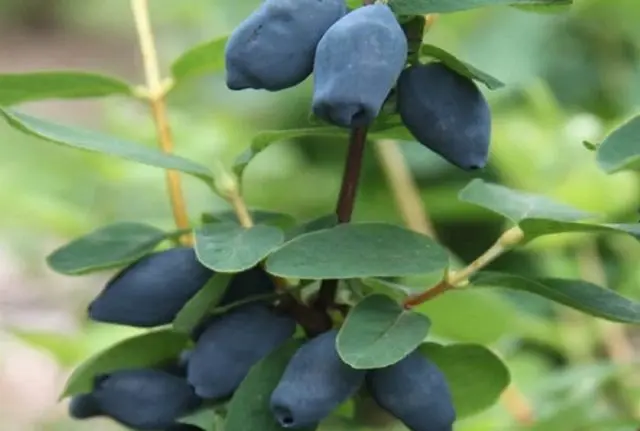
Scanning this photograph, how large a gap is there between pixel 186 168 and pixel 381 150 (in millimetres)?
670

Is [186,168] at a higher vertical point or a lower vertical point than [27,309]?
higher

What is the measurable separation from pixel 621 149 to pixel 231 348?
17 centimetres

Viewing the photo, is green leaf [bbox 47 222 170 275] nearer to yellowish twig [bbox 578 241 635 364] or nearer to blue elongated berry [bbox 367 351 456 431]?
blue elongated berry [bbox 367 351 456 431]

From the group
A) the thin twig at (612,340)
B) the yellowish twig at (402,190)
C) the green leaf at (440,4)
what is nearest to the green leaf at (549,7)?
the green leaf at (440,4)

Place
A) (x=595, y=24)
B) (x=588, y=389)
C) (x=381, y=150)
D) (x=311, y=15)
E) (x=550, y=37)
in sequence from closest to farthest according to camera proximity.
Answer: (x=311, y=15), (x=588, y=389), (x=381, y=150), (x=595, y=24), (x=550, y=37)

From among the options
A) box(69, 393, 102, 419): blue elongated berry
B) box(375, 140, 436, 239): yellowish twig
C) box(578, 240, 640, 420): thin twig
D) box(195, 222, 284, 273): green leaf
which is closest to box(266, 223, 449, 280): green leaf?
box(195, 222, 284, 273): green leaf

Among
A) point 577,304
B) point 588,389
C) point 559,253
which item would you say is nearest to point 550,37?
point 559,253

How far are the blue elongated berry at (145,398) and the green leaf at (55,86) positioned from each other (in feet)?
0.46

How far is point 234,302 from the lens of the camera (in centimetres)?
49

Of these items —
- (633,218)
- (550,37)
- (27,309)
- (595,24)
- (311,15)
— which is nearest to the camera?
(311,15)

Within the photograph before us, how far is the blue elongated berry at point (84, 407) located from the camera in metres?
0.52

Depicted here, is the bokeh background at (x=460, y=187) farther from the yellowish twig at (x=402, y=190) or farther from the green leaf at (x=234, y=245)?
the green leaf at (x=234, y=245)

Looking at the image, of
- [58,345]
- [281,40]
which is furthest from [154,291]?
[58,345]

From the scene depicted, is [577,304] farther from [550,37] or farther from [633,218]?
[550,37]
